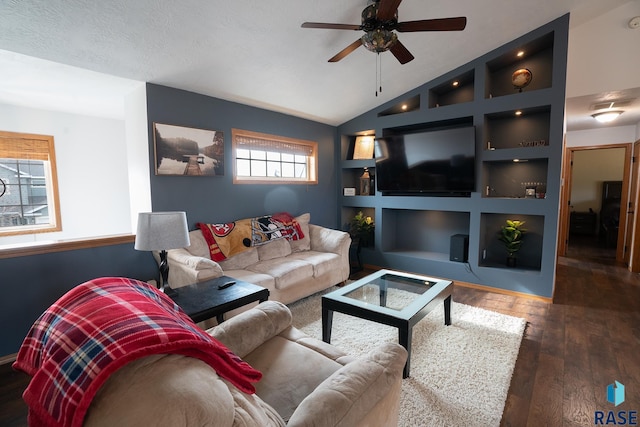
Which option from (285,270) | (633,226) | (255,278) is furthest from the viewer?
(633,226)

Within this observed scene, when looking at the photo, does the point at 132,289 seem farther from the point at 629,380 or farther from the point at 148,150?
the point at 629,380

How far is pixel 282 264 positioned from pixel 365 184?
2.41m

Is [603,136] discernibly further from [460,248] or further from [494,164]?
[460,248]

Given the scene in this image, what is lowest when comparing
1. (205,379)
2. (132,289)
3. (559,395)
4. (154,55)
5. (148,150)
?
(559,395)

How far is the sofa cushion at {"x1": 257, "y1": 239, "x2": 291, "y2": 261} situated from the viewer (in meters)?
3.65

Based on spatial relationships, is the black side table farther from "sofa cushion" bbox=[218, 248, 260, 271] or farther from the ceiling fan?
the ceiling fan

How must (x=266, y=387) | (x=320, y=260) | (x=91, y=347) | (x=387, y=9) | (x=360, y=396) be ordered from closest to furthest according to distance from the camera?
(x=91, y=347)
(x=360, y=396)
(x=266, y=387)
(x=387, y=9)
(x=320, y=260)

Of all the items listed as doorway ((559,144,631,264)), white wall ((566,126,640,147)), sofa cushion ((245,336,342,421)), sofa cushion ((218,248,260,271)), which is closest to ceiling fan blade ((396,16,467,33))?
sofa cushion ((245,336,342,421))

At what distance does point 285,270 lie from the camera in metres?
3.16

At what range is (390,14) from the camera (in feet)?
7.00

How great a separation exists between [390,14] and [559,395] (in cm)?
280

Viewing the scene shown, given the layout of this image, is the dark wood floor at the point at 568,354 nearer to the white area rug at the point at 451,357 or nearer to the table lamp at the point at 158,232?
the white area rug at the point at 451,357

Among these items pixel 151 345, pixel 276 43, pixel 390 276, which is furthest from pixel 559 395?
pixel 276 43

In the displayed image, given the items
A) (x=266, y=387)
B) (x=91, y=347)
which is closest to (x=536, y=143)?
(x=266, y=387)
